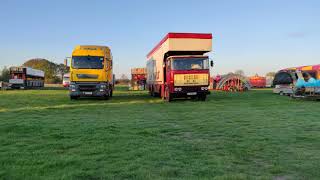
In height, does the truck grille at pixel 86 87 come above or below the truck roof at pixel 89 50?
below

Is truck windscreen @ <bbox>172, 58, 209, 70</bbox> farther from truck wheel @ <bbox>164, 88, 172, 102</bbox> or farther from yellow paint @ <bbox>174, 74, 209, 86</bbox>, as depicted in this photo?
truck wheel @ <bbox>164, 88, 172, 102</bbox>

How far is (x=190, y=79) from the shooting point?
68.4ft

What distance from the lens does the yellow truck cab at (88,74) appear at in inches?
896

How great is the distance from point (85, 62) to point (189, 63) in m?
6.58

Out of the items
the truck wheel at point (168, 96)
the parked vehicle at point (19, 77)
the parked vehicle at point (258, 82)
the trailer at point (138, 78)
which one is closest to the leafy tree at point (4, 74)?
the parked vehicle at point (19, 77)

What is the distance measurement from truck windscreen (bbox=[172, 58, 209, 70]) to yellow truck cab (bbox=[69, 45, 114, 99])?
4924 mm

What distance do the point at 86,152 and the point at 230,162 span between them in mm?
2426

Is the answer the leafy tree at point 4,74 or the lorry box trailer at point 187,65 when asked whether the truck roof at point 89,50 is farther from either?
the leafy tree at point 4,74

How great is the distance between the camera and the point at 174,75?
20.7m

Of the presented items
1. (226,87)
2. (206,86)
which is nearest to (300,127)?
(206,86)

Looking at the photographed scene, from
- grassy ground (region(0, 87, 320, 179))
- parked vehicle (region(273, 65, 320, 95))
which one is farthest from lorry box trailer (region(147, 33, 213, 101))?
parked vehicle (region(273, 65, 320, 95))

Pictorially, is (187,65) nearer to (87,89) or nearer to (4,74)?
(87,89)

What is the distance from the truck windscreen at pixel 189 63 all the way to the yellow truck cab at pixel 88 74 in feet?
16.2

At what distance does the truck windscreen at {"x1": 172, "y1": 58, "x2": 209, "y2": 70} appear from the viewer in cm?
2072
